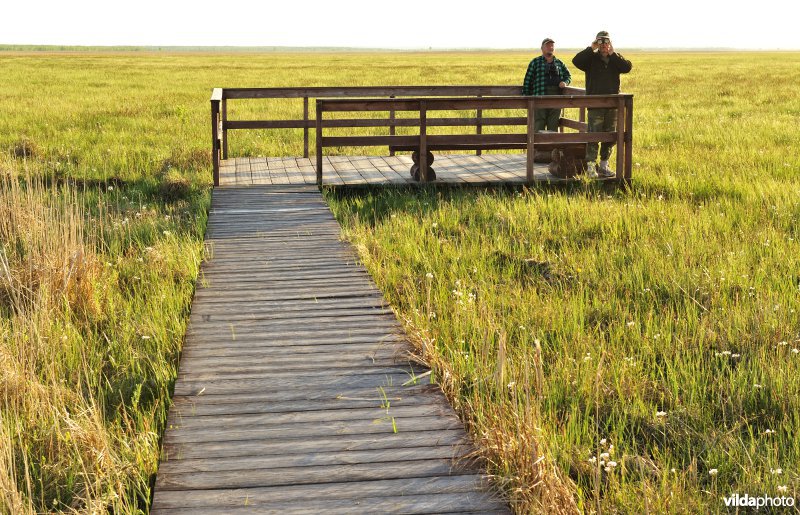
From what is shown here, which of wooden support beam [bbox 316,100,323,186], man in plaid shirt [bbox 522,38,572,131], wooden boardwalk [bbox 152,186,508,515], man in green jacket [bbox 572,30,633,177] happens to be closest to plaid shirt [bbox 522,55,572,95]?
man in plaid shirt [bbox 522,38,572,131]

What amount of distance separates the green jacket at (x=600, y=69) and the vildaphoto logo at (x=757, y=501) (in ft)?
31.5

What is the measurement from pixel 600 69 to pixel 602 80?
15cm

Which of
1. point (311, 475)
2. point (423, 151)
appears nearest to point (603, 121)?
point (423, 151)

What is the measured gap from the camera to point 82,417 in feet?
15.2

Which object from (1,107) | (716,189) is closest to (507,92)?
(716,189)

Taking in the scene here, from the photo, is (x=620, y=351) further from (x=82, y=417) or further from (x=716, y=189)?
(x=716, y=189)

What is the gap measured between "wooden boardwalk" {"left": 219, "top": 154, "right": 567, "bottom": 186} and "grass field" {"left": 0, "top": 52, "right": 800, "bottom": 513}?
42 cm

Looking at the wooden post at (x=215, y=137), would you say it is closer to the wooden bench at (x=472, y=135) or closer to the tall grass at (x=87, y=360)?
the wooden bench at (x=472, y=135)

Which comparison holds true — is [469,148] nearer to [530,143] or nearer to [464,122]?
[464,122]

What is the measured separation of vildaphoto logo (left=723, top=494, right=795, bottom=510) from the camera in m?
3.83

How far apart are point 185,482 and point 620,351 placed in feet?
9.86

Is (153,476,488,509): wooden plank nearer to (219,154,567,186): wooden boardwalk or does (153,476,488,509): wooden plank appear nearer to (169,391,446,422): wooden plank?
(169,391,446,422): wooden plank

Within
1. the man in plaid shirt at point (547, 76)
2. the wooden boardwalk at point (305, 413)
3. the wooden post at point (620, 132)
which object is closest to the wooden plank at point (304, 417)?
the wooden boardwalk at point (305, 413)

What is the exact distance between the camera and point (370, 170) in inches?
524
